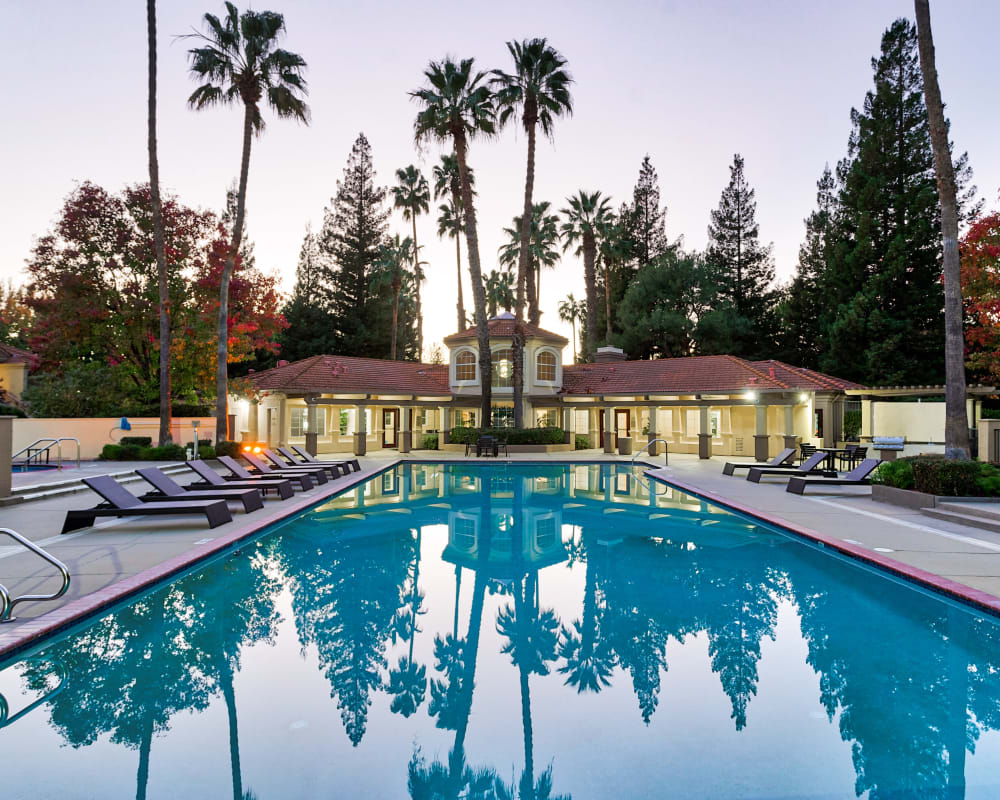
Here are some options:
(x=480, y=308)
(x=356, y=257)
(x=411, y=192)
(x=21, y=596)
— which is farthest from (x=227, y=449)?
(x=356, y=257)

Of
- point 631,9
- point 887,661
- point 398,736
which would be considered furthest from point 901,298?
point 398,736

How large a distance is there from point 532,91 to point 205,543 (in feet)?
78.2

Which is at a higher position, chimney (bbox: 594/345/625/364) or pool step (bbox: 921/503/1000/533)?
chimney (bbox: 594/345/625/364)

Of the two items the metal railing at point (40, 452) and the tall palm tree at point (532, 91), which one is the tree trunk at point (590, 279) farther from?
the metal railing at point (40, 452)

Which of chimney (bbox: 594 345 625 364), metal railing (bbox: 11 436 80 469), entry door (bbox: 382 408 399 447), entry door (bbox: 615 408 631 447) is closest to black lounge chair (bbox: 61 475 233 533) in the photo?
metal railing (bbox: 11 436 80 469)

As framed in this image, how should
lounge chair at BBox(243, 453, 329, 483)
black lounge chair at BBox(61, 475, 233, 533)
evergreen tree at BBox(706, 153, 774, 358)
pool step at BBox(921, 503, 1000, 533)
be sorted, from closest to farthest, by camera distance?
black lounge chair at BBox(61, 475, 233, 533) → pool step at BBox(921, 503, 1000, 533) → lounge chair at BBox(243, 453, 329, 483) → evergreen tree at BBox(706, 153, 774, 358)

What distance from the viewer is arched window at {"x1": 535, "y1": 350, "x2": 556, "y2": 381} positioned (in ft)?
94.9

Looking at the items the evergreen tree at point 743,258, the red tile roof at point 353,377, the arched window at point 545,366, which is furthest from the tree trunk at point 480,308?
the evergreen tree at point 743,258

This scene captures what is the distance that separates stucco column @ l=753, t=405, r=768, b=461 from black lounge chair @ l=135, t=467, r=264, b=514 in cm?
1836

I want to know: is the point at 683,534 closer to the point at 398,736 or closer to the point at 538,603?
the point at 538,603

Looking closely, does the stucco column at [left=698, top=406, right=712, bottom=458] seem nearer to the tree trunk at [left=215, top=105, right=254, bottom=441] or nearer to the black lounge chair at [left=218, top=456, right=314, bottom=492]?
the black lounge chair at [left=218, top=456, right=314, bottom=492]

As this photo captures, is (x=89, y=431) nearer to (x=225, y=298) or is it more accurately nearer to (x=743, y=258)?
(x=225, y=298)

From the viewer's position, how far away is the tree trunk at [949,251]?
12.0 metres

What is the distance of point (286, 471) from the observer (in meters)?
15.1
